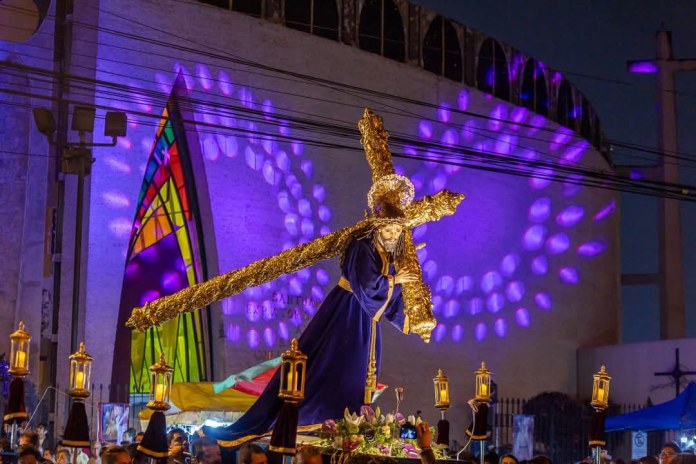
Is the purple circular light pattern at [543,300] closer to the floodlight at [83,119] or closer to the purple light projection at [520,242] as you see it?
the purple light projection at [520,242]

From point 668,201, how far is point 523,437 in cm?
1104

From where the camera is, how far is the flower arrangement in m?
11.0

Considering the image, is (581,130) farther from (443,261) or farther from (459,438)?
(459,438)

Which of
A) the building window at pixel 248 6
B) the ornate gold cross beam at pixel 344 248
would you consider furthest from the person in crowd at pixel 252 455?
the building window at pixel 248 6

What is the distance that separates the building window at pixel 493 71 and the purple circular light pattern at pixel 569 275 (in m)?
5.34

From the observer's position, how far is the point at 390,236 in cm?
1185

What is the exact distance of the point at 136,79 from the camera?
85.7ft

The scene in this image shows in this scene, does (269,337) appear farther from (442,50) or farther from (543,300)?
(543,300)

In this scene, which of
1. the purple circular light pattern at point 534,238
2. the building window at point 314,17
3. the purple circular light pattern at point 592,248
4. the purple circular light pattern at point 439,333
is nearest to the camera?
the building window at point 314,17

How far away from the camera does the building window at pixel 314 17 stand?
28.9 metres

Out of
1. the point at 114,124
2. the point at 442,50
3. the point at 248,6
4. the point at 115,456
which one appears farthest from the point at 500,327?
the point at 115,456

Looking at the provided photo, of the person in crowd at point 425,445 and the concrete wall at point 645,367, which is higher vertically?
the concrete wall at point 645,367

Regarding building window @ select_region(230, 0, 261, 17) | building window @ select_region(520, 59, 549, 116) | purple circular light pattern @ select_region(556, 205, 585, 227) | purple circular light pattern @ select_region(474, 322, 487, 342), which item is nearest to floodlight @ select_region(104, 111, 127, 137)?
building window @ select_region(230, 0, 261, 17)

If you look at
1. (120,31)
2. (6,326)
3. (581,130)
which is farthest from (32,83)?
(581,130)
